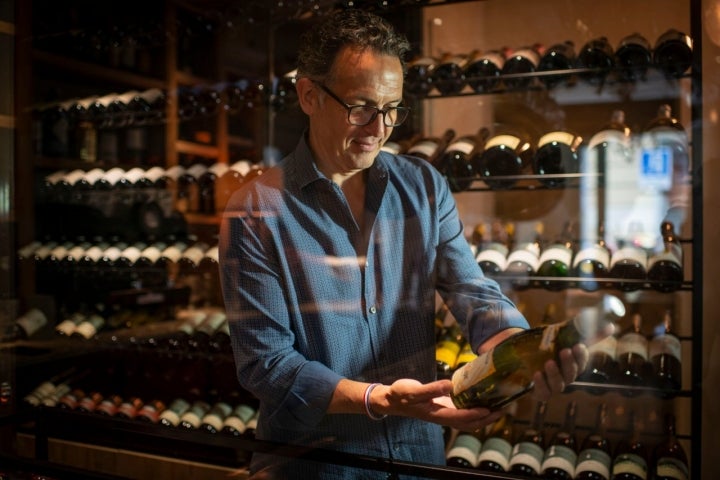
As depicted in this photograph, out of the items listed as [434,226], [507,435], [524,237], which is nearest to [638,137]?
[524,237]

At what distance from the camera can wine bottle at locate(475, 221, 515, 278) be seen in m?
1.84

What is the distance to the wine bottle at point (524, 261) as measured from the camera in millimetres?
1834

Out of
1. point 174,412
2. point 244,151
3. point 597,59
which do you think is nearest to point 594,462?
point 597,59

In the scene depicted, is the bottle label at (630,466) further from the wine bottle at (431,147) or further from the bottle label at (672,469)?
the wine bottle at (431,147)

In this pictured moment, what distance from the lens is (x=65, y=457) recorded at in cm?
175

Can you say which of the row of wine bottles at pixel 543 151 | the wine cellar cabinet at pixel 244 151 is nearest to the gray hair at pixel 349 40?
the wine cellar cabinet at pixel 244 151

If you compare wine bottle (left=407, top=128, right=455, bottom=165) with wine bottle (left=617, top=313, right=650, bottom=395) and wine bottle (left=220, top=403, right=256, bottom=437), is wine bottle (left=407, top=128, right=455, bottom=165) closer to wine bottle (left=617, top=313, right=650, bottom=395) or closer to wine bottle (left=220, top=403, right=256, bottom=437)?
wine bottle (left=617, top=313, right=650, bottom=395)

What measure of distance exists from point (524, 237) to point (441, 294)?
0.66 metres

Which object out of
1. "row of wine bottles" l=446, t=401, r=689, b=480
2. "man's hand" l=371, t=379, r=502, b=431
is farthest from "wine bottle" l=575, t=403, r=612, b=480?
"man's hand" l=371, t=379, r=502, b=431

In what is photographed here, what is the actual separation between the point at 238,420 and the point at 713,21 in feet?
5.27

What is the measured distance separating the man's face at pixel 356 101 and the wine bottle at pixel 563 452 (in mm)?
931

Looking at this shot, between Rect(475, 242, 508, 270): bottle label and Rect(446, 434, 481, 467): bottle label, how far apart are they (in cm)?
46

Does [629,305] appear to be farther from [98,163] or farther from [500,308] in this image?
[98,163]

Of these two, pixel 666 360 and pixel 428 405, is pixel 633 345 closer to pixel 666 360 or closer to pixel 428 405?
pixel 666 360
